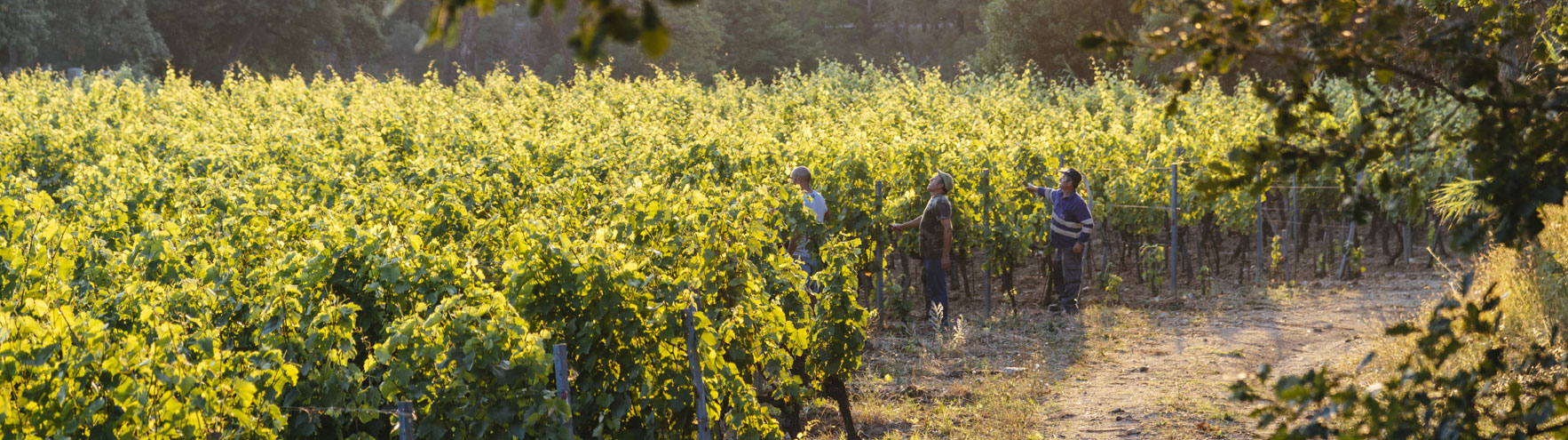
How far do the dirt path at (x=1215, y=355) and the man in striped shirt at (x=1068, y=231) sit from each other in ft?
2.51

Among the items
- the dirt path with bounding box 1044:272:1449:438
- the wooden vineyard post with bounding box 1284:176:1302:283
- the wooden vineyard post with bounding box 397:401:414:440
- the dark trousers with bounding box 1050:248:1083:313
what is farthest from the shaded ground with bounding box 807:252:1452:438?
the wooden vineyard post with bounding box 397:401:414:440

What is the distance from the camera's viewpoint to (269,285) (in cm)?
466

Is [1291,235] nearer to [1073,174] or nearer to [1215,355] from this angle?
[1073,174]

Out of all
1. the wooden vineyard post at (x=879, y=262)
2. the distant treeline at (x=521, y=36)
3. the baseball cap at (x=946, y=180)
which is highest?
the distant treeline at (x=521, y=36)

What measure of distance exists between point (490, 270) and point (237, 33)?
38838mm

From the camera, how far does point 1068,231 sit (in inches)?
380

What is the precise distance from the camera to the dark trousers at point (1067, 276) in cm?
984

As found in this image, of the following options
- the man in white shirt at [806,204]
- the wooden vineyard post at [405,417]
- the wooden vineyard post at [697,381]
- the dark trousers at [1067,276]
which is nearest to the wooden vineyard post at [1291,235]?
the dark trousers at [1067,276]

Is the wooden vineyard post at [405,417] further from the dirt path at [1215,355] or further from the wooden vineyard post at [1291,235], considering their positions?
the wooden vineyard post at [1291,235]

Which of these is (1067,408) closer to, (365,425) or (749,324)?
(749,324)

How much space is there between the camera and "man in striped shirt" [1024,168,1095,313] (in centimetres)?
946

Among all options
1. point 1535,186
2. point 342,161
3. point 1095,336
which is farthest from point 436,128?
point 1535,186

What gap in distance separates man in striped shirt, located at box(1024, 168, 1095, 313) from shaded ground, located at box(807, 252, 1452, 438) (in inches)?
10.5

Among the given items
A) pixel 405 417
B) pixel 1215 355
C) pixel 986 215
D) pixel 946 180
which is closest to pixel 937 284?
pixel 946 180
